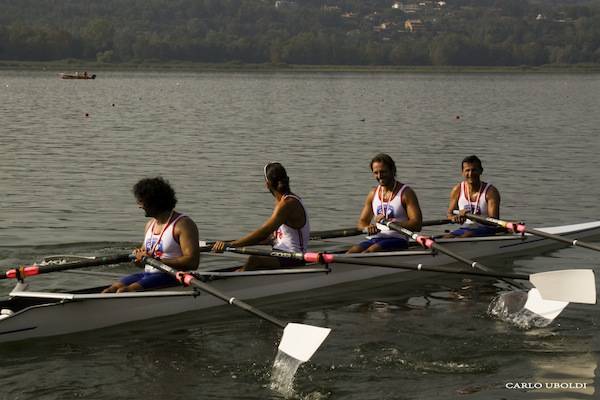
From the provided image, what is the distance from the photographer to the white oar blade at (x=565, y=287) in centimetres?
1380

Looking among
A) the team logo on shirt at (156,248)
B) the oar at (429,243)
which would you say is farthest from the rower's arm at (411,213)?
the team logo on shirt at (156,248)

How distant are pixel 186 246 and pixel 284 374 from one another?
2199mm

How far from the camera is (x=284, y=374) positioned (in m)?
11.7

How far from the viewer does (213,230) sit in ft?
70.2

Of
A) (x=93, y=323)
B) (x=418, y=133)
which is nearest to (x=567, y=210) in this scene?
(x=93, y=323)

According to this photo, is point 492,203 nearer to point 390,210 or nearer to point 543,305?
point 390,210

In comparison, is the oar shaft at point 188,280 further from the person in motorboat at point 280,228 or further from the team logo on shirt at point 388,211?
the team logo on shirt at point 388,211

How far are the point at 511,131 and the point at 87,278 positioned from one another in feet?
115

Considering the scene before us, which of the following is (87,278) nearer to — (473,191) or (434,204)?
(473,191)

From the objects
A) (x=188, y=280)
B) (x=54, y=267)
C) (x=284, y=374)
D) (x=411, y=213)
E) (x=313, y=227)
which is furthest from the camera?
(x=313, y=227)

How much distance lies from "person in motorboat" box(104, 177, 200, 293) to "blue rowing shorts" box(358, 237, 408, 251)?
3781 mm

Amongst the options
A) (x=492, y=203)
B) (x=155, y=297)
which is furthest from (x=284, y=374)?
(x=492, y=203)

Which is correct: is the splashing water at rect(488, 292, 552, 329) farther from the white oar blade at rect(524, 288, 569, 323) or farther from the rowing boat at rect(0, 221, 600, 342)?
the rowing boat at rect(0, 221, 600, 342)

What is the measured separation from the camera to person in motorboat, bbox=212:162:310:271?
14133 mm
